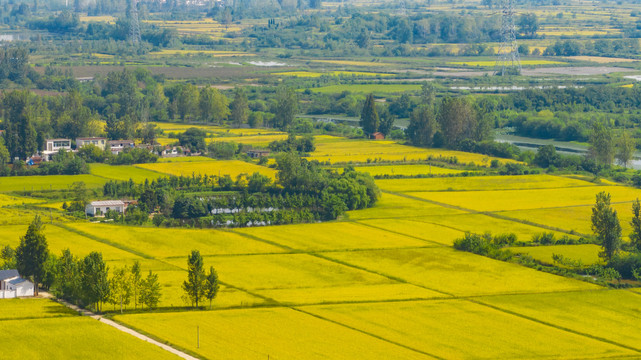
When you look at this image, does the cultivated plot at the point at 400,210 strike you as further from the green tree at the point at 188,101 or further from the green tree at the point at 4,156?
the green tree at the point at 188,101

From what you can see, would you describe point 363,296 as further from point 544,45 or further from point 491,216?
point 544,45

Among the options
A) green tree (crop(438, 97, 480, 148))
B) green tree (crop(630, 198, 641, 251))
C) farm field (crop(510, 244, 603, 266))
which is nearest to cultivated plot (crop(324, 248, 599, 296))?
farm field (crop(510, 244, 603, 266))

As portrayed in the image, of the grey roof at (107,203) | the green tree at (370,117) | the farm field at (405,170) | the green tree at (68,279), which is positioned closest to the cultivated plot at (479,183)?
the farm field at (405,170)

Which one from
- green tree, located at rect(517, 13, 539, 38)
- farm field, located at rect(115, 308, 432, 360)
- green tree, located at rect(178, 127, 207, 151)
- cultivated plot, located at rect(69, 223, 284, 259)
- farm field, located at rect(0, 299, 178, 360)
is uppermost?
green tree, located at rect(517, 13, 539, 38)

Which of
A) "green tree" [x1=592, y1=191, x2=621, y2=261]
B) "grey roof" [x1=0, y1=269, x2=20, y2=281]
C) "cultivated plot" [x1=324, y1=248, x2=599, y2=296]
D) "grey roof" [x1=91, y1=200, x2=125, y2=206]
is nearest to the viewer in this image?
"grey roof" [x1=0, y1=269, x2=20, y2=281]

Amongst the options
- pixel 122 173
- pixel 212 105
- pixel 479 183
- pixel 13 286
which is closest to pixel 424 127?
pixel 479 183

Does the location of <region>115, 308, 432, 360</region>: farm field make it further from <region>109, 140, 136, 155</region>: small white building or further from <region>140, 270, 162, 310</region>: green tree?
<region>109, 140, 136, 155</region>: small white building
